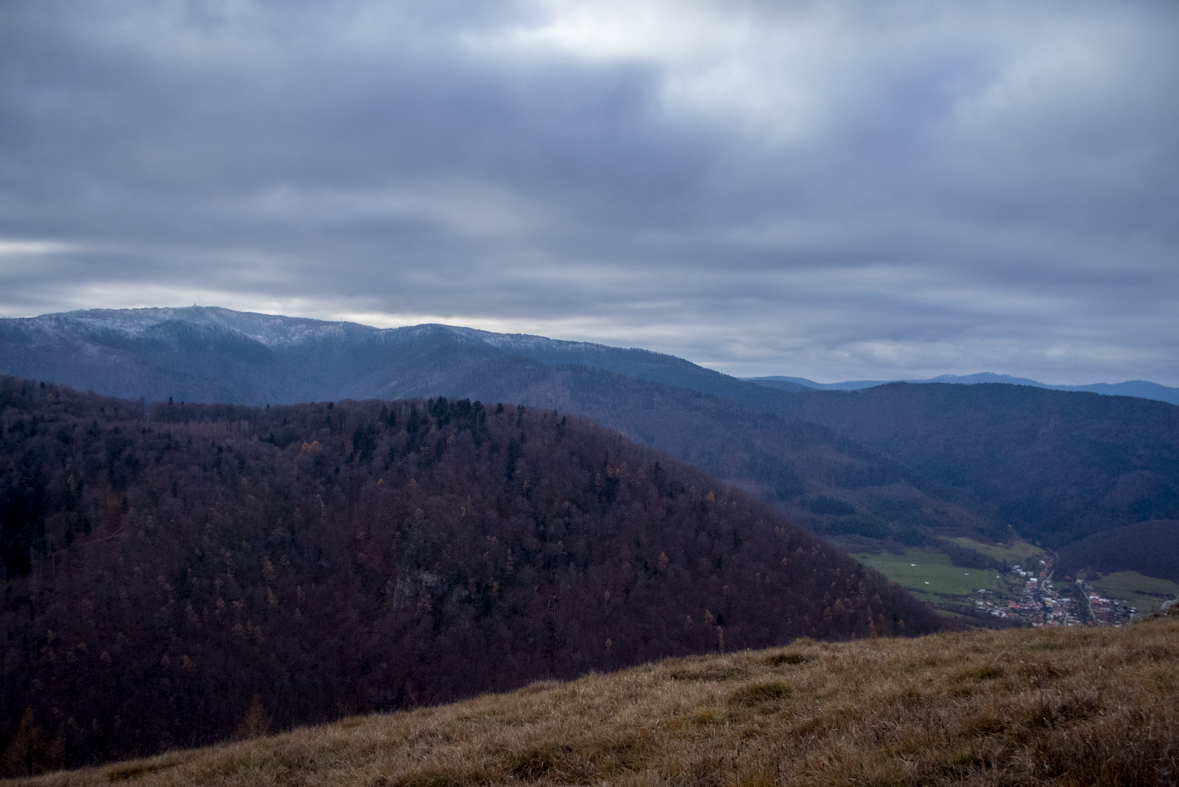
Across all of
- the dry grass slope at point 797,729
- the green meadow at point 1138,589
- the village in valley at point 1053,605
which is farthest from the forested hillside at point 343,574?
the green meadow at point 1138,589

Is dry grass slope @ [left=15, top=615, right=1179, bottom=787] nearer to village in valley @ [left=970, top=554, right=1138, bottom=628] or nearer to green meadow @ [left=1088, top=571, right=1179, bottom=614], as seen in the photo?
village in valley @ [left=970, top=554, right=1138, bottom=628]

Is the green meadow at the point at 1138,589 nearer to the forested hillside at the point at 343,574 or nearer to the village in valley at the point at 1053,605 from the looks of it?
the village in valley at the point at 1053,605

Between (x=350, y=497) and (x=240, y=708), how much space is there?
45537 mm

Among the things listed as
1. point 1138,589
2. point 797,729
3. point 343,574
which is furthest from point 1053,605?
point 797,729

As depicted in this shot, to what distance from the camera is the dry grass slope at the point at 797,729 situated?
308 inches

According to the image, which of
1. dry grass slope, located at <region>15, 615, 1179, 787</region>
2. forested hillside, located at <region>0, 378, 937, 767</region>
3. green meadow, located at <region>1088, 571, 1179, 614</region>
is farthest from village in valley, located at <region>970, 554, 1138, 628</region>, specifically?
dry grass slope, located at <region>15, 615, 1179, 787</region>

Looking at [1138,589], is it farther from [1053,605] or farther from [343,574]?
[343,574]

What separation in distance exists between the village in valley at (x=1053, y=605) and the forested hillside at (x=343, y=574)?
178 feet

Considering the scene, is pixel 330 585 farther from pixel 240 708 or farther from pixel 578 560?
pixel 578 560

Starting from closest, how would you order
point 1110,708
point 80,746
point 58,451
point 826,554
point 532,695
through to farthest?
point 1110,708 → point 532,695 → point 80,746 → point 58,451 → point 826,554

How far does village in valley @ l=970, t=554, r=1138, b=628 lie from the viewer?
142m

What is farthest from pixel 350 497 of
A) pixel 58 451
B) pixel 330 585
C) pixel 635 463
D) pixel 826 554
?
pixel 826 554

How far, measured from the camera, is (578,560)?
114312 mm

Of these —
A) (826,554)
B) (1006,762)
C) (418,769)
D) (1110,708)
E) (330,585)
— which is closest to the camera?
→ (1006,762)
